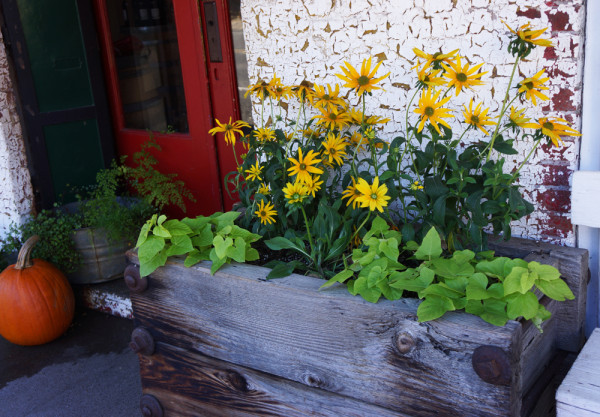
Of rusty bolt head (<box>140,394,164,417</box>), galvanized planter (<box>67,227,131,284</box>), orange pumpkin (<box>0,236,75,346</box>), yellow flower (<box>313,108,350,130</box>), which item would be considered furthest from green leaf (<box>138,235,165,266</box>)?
galvanized planter (<box>67,227,131,284</box>)

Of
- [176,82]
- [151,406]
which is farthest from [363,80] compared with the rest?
[176,82]

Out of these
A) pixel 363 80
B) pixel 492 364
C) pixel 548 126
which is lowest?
pixel 492 364

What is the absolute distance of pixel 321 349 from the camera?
67.6 inches

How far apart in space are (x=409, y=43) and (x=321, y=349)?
1.10 metres

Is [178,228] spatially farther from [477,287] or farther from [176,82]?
[176,82]

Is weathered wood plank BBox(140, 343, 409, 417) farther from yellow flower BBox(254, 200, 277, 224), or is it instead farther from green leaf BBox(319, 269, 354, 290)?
yellow flower BBox(254, 200, 277, 224)

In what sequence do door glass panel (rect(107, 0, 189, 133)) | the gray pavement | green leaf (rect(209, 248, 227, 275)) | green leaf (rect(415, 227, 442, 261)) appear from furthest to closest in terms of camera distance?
1. door glass panel (rect(107, 0, 189, 133))
2. the gray pavement
3. green leaf (rect(209, 248, 227, 275))
4. green leaf (rect(415, 227, 442, 261))

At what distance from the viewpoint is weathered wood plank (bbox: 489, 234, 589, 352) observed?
183cm

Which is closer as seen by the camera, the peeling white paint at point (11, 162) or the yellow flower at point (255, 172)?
the yellow flower at point (255, 172)

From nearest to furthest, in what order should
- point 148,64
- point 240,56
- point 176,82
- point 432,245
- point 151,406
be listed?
point 432,245 < point 151,406 < point 240,56 < point 176,82 < point 148,64

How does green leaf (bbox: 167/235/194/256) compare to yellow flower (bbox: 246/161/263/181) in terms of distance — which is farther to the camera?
yellow flower (bbox: 246/161/263/181)

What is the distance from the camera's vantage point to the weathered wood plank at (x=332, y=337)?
1459 mm

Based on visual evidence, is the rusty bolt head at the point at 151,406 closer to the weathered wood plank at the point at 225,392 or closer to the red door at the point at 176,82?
the weathered wood plank at the point at 225,392

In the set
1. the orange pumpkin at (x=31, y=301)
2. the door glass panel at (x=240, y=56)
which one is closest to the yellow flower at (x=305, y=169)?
the door glass panel at (x=240, y=56)
